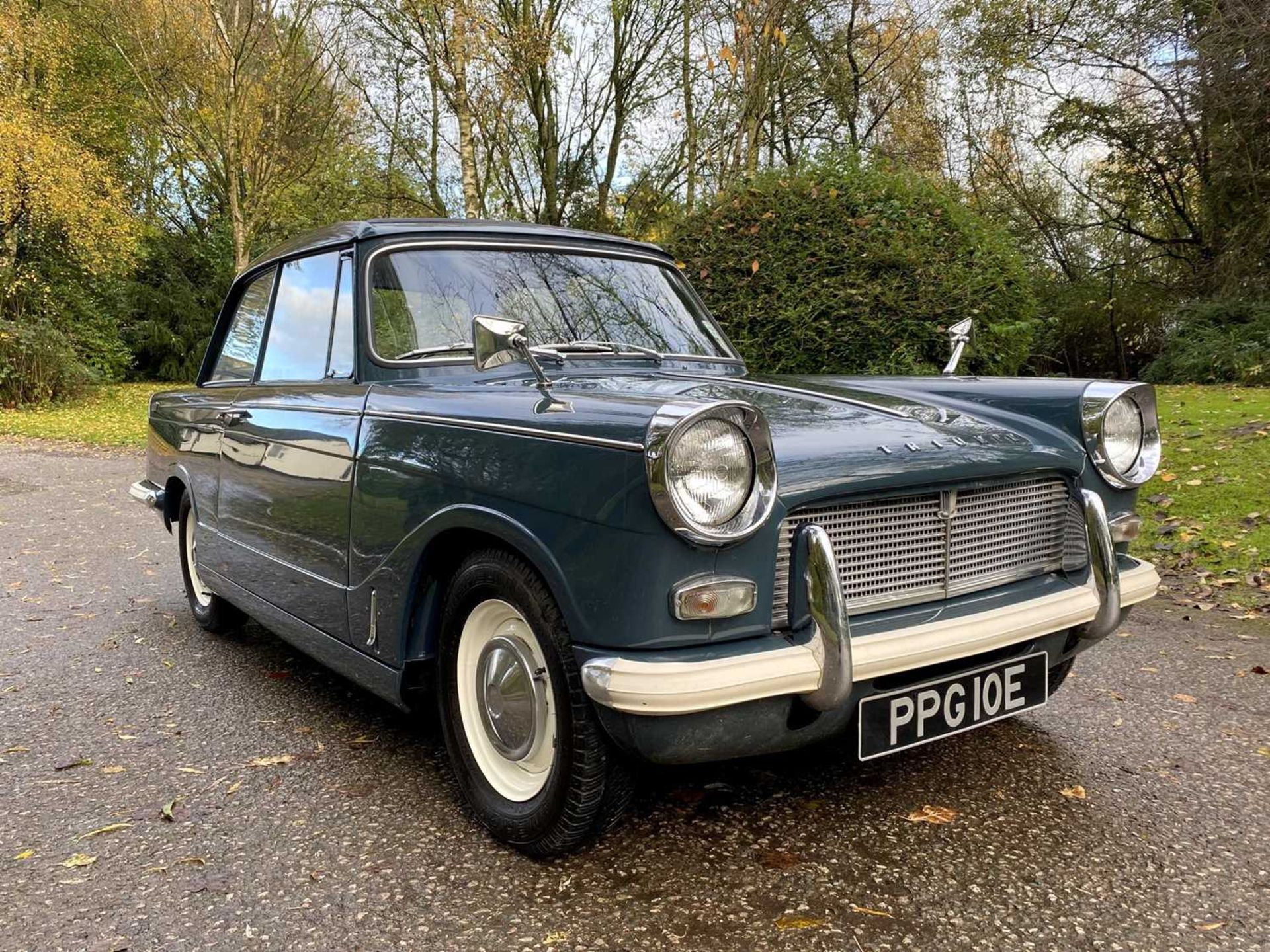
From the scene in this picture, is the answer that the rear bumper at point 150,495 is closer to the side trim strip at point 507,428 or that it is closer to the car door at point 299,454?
the car door at point 299,454

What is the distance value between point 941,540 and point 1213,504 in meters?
4.86

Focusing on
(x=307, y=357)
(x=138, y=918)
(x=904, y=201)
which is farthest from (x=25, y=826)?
(x=904, y=201)

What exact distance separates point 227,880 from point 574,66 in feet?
59.7

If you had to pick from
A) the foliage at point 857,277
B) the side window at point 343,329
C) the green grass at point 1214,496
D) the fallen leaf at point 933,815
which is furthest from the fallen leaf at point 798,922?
the foliage at point 857,277

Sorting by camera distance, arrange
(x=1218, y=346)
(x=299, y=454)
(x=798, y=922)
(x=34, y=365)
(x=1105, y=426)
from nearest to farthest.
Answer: (x=798, y=922), (x=1105, y=426), (x=299, y=454), (x=1218, y=346), (x=34, y=365)

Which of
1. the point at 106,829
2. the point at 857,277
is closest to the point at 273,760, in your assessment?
the point at 106,829

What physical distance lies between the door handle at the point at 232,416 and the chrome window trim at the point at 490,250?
2.71 ft

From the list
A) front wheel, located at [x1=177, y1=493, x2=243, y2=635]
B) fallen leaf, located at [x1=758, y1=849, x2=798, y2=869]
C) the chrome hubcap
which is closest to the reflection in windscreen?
the chrome hubcap

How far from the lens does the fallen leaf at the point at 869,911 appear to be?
2.01 meters

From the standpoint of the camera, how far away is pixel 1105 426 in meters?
2.73

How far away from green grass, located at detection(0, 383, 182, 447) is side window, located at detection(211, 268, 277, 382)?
10352mm

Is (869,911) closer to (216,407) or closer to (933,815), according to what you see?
(933,815)

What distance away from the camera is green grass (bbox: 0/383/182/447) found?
14.0m

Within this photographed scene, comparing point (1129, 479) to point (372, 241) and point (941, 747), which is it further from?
point (372, 241)
